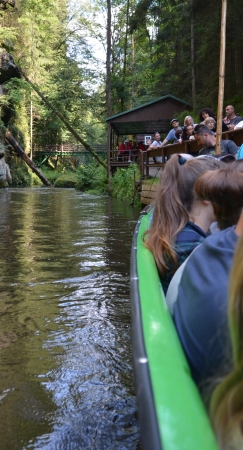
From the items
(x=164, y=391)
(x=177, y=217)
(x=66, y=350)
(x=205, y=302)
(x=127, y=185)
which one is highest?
(x=177, y=217)

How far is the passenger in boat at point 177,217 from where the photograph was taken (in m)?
2.25

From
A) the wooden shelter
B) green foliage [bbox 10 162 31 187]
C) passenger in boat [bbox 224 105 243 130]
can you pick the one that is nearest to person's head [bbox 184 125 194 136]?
passenger in boat [bbox 224 105 243 130]

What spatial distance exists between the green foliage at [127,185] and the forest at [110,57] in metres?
3.52

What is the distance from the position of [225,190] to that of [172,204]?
656mm

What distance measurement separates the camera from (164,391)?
0.98 m

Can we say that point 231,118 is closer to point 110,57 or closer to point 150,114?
point 150,114

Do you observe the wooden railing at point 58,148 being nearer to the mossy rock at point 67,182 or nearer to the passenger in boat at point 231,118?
the mossy rock at point 67,182

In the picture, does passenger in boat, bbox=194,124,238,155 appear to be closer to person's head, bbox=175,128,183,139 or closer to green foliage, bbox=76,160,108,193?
person's head, bbox=175,128,183,139

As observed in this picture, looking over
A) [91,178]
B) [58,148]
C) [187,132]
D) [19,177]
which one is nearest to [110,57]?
[91,178]

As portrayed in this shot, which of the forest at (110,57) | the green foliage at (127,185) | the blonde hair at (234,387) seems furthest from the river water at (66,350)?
the forest at (110,57)

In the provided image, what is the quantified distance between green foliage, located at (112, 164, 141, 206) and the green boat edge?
12.2m

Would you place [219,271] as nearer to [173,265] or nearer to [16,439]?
[173,265]

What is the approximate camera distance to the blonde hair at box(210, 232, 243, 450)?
798 millimetres

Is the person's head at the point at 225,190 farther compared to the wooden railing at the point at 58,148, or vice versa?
the wooden railing at the point at 58,148
